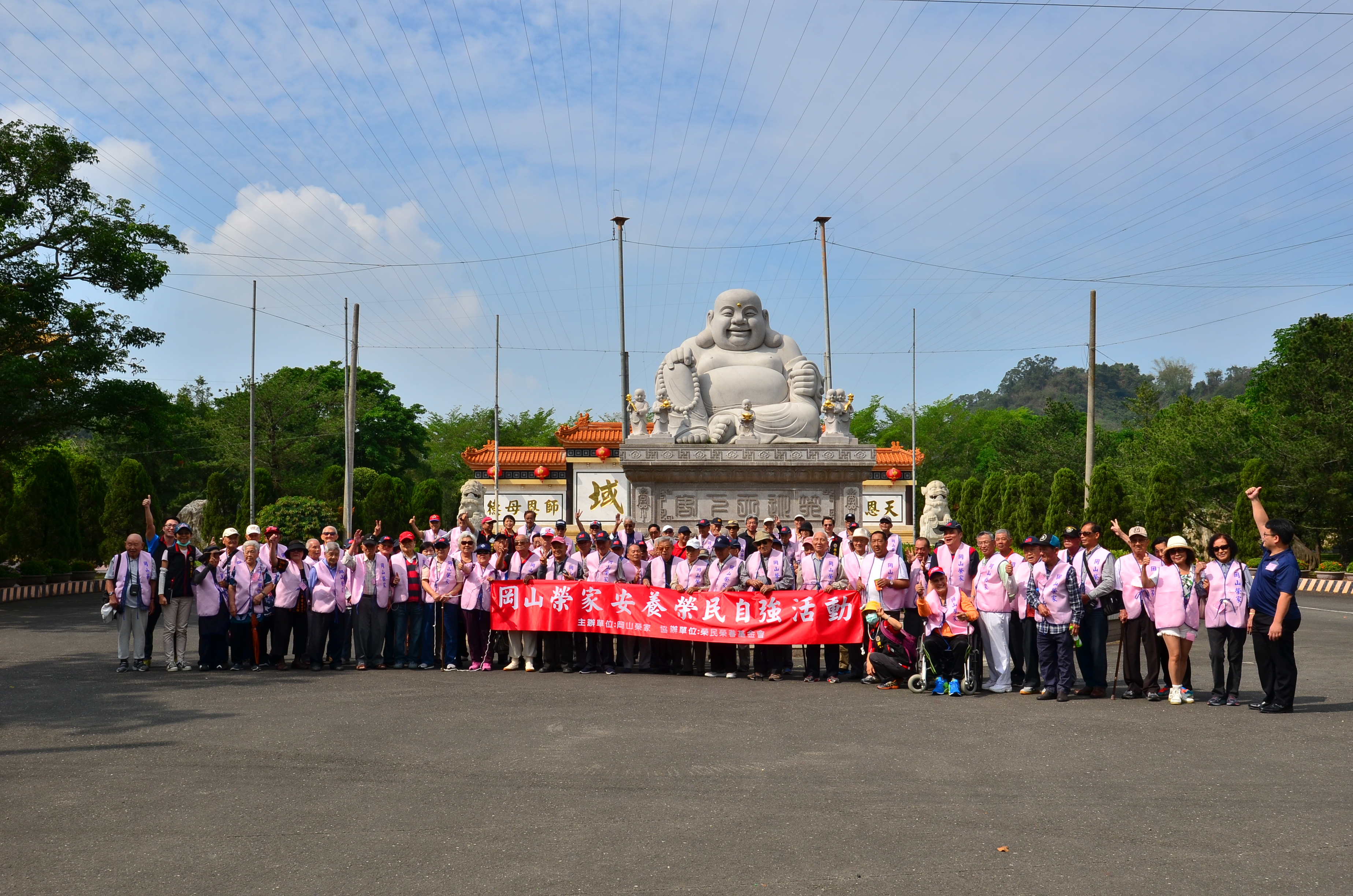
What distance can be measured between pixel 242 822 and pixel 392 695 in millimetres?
4168

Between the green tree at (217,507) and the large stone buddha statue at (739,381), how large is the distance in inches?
696

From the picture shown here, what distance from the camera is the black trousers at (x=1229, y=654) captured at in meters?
9.26

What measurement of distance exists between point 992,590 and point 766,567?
8.91ft

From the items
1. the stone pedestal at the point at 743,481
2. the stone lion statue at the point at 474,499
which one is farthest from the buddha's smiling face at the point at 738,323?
the stone lion statue at the point at 474,499

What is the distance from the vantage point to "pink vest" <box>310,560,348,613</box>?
1200cm

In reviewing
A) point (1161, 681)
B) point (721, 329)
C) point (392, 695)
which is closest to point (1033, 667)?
point (1161, 681)

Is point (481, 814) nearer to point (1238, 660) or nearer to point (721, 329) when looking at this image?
point (1238, 660)

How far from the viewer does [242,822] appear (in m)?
5.62

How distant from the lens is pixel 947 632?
33.1 feet

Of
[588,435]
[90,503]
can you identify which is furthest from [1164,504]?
[90,503]

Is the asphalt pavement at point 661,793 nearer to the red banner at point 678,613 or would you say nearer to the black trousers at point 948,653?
the black trousers at point 948,653

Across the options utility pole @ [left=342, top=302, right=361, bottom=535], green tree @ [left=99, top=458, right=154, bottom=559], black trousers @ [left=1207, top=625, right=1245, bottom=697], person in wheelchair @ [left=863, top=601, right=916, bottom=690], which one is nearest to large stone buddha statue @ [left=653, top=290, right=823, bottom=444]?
utility pole @ [left=342, top=302, right=361, bottom=535]

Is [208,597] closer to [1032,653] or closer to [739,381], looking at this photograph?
[1032,653]

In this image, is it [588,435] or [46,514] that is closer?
[46,514]
